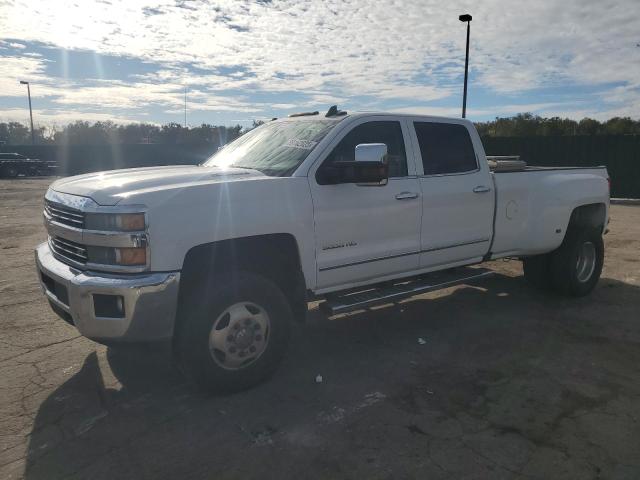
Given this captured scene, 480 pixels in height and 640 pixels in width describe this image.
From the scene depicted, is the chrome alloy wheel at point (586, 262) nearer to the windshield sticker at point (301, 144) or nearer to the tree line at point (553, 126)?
the windshield sticker at point (301, 144)

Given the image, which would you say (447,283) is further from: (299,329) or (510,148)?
(510,148)

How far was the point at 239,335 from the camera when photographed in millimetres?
3729

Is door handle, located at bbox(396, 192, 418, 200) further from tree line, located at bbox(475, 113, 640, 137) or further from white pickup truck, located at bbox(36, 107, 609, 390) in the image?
tree line, located at bbox(475, 113, 640, 137)

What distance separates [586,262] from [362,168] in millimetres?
3976

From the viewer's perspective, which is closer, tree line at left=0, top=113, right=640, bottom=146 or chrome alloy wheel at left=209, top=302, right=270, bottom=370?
chrome alloy wheel at left=209, top=302, right=270, bottom=370

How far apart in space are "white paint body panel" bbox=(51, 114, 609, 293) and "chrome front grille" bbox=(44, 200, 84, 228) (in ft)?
0.46

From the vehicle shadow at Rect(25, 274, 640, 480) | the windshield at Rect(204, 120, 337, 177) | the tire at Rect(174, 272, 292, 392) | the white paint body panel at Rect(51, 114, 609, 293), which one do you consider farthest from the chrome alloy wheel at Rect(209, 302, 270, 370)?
the windshield at Rect(204, 120, 337, 177)

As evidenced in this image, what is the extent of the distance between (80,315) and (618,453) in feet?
11.1

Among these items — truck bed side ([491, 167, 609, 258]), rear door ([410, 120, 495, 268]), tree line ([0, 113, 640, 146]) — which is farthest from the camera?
tree line ([0, 113, 640, 146])

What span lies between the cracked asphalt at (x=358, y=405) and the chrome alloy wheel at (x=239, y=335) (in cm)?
29

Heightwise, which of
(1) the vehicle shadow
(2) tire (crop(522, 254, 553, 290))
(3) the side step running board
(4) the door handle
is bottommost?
(1) the vehicle shadow

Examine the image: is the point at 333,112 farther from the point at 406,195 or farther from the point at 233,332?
the point at 233,332

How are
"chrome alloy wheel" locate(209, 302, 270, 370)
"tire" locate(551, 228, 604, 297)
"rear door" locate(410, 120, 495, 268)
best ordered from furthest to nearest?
"tire" locate(551, 228, 604, 297) → "rear door" locate(410, 120, 495, 268) → "chrome alloy wheel" locate(209, 302, 270, 370)

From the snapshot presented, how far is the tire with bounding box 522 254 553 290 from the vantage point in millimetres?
6230
